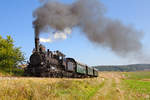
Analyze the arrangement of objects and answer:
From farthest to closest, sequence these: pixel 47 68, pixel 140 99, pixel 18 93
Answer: pixel 47 68 → pixel 140 99 → pixel 18 93

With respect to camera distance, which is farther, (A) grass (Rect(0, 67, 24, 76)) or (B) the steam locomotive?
(A) grass (Rect(0, 67, 24, 76))

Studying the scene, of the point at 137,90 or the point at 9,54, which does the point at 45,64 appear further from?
the point at 137,90

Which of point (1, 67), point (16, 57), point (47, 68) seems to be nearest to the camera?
point (47, 68)

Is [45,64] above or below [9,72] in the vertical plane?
above

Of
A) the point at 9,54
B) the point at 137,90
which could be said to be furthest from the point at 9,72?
the point at 137,90

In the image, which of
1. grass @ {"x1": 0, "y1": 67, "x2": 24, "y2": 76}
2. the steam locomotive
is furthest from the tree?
the steam locomotive

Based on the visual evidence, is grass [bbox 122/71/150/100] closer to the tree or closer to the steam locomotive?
the steam locomotive

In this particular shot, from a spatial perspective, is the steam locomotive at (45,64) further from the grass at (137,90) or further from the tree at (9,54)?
the grass at (137,90)

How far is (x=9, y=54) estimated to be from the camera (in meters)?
31.5

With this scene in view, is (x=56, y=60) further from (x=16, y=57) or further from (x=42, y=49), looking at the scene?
(x=16, y=57)

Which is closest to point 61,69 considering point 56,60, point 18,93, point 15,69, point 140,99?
point 56,60

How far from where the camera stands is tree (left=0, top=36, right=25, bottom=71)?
30.8m

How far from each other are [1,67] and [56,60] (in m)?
9.28

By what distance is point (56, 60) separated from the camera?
2825 centimetres
